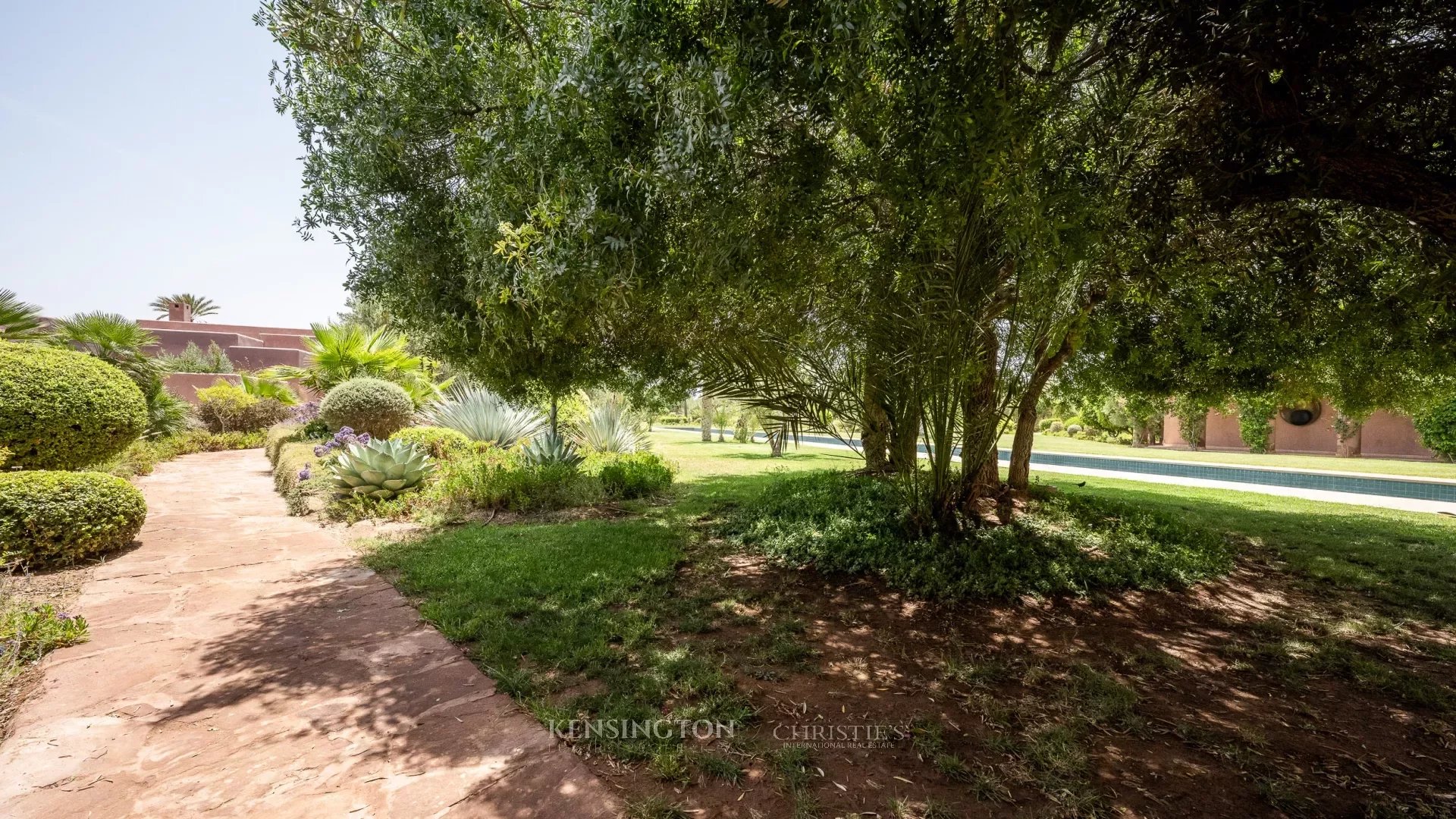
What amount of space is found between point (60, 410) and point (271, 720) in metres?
6.26

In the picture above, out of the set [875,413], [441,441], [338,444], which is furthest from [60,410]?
[875,413]

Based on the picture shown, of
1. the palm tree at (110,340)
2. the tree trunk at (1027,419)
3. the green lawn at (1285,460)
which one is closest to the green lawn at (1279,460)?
the green lawn at (1285,460)

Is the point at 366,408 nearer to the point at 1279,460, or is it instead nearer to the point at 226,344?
the point at 226,344

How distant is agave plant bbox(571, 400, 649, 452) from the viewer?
46.0ft

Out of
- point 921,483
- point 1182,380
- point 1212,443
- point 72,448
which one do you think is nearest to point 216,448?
point 72,448

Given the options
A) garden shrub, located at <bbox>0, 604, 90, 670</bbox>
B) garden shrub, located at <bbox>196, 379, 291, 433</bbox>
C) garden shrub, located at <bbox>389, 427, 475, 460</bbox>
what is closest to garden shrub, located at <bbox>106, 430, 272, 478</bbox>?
garden shrub, located at <bbox>196, 379, 291, 433</bbox>

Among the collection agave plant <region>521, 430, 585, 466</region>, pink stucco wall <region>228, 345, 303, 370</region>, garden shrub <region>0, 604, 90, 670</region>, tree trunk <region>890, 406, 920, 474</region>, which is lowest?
garden shrub <region>0, 604, 90, 670</region>

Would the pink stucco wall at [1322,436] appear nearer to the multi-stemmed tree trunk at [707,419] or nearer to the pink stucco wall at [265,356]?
the multi-stemmed tree trunk at [707,419]

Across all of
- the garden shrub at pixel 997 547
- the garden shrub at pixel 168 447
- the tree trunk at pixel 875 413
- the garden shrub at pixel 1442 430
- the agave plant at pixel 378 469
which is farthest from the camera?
the garden shrub at pixel 1442 430

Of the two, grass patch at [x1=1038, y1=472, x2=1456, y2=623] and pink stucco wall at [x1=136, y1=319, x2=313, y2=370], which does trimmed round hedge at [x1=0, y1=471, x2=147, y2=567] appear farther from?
pink stucco wall at [x1=136, y1=319, x2=313, y2=370]

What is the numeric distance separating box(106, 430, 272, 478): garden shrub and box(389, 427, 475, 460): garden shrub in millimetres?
3717

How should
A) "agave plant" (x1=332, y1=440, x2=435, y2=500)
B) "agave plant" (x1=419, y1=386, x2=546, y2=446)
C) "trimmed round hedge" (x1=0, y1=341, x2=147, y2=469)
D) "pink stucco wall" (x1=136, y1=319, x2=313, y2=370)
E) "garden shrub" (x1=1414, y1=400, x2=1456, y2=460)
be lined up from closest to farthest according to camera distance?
"trimmed round hedge" (x1=0, y1=341, x2=147, y2=469), "agave plant" (x1=332, y1=440, x2=435, y2=500), "agave plant" (x1=419, y1=386, x2=546, y2=446), "garden shrub" (x1=1414, y1=400, x2=1456, y2=460), "pink stucco wall" (x1=136, y1=319, x2=313, y2=370)

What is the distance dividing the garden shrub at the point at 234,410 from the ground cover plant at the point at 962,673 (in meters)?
14.7

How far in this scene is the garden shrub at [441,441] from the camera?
432 inches
